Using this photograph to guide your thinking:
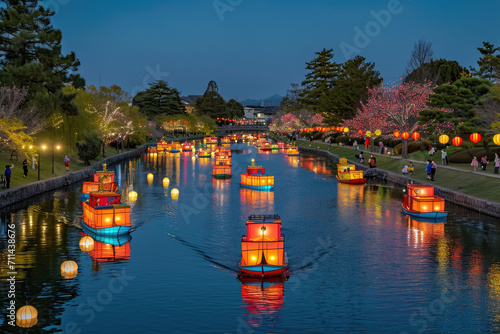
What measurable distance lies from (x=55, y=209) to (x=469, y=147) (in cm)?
4653

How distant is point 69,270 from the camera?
26438 millimetres

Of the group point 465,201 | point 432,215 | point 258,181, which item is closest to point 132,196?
point 258,181

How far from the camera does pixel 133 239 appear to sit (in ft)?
113

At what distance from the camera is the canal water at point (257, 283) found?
20938 mm

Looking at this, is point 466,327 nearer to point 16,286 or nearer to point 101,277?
point 101,277

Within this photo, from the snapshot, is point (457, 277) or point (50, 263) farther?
point (50, 263)

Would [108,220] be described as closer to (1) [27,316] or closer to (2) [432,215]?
(1) [27,316]

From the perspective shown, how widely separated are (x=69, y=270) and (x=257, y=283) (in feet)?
28.4

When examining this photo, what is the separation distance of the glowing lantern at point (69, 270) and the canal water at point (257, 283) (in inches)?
17.7

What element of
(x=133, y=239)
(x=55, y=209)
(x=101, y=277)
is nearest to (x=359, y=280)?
(x=101, y=277)

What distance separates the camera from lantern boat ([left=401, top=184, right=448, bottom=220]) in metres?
40.4

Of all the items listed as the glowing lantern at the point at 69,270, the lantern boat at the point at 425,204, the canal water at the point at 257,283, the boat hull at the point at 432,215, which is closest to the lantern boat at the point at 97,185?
the canal water at the point at 257,283

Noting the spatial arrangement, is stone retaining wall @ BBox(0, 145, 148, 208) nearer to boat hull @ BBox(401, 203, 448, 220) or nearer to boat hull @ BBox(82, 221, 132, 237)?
boat hull @ BBox(82, 221, 132, 237)

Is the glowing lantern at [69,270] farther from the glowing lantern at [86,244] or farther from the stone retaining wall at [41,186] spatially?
the stone retaining wall at [41,186]
